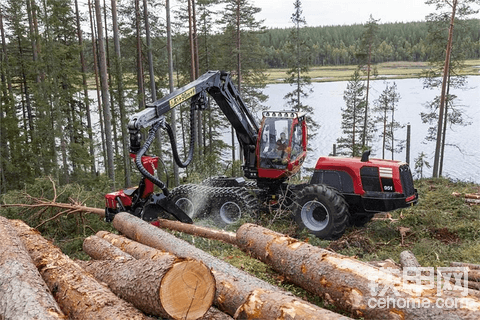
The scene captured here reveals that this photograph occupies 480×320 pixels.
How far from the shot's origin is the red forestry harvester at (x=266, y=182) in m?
8.30

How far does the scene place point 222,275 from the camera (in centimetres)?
470

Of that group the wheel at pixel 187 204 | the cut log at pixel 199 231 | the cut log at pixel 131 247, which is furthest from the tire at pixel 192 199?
the cut log at pixel 131 247

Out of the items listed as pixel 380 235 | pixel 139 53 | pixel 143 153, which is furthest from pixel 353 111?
pixel 143 153

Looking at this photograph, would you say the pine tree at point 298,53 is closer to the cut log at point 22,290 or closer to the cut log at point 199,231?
the cut log at point 199,231

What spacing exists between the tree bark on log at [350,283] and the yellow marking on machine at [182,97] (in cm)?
406

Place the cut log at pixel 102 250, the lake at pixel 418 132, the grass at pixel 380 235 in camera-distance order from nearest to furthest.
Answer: the cut log at pixel 102 250 → the grass at pixel 380 235 → the lake at pixel 418 132

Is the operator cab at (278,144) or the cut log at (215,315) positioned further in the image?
the operator cab at (278,144)

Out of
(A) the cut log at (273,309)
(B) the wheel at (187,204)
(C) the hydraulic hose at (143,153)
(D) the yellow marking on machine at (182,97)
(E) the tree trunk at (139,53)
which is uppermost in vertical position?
(E) the tree trunk at (139,53)

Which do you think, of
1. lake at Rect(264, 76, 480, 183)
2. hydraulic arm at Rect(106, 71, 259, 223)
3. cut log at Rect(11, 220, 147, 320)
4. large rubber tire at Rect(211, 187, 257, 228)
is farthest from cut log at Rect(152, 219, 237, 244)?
lake at Rect(264, 76, 480, 183)

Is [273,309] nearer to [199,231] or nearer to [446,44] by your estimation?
[199,231]

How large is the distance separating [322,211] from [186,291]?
5666 mm

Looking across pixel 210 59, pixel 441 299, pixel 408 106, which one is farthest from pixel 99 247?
pixel 408 106

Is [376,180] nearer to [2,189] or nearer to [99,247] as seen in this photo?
[99,247]

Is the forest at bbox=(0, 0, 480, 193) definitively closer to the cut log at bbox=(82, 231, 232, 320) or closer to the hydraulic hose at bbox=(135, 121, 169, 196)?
the hydraulic hose at bbox=(135, 121, 169, 196)
